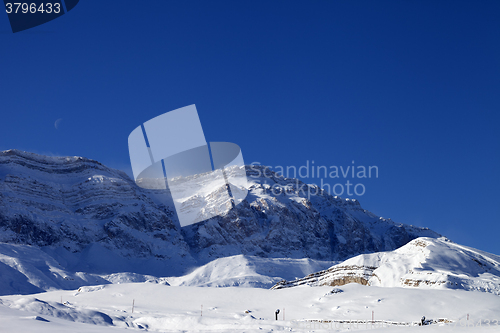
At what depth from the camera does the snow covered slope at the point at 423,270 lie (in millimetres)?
47312

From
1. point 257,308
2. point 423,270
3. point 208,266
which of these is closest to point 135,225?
point 208,266

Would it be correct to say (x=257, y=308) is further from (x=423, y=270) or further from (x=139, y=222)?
(x=139, y=222)

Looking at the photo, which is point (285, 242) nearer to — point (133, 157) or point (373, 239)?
point (373, 239)

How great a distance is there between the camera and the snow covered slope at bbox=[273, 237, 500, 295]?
155 ft

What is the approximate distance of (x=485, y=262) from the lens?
60.8 metres

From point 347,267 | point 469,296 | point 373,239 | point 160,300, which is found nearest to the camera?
point 469,296

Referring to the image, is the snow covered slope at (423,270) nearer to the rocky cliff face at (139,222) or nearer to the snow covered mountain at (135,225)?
the snow covered mountain at (135,225)

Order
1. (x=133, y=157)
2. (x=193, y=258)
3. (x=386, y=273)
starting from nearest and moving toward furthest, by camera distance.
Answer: (x=386, y=273) → (x=133, y=157) → (x=193, y=258)

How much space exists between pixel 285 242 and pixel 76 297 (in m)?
121

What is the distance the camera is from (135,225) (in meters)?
147

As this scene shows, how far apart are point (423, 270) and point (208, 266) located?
77.4 m

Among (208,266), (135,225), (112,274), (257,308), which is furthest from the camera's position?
(135,225)

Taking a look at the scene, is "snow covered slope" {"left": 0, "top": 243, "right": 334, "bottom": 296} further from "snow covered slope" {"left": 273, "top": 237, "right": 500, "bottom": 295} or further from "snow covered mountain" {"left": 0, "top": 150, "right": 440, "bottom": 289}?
"snow covered slope" {"left": 273, "top": 237, "right": 500, "bottom": 295}

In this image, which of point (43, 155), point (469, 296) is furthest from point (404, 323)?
point (43, 155)
